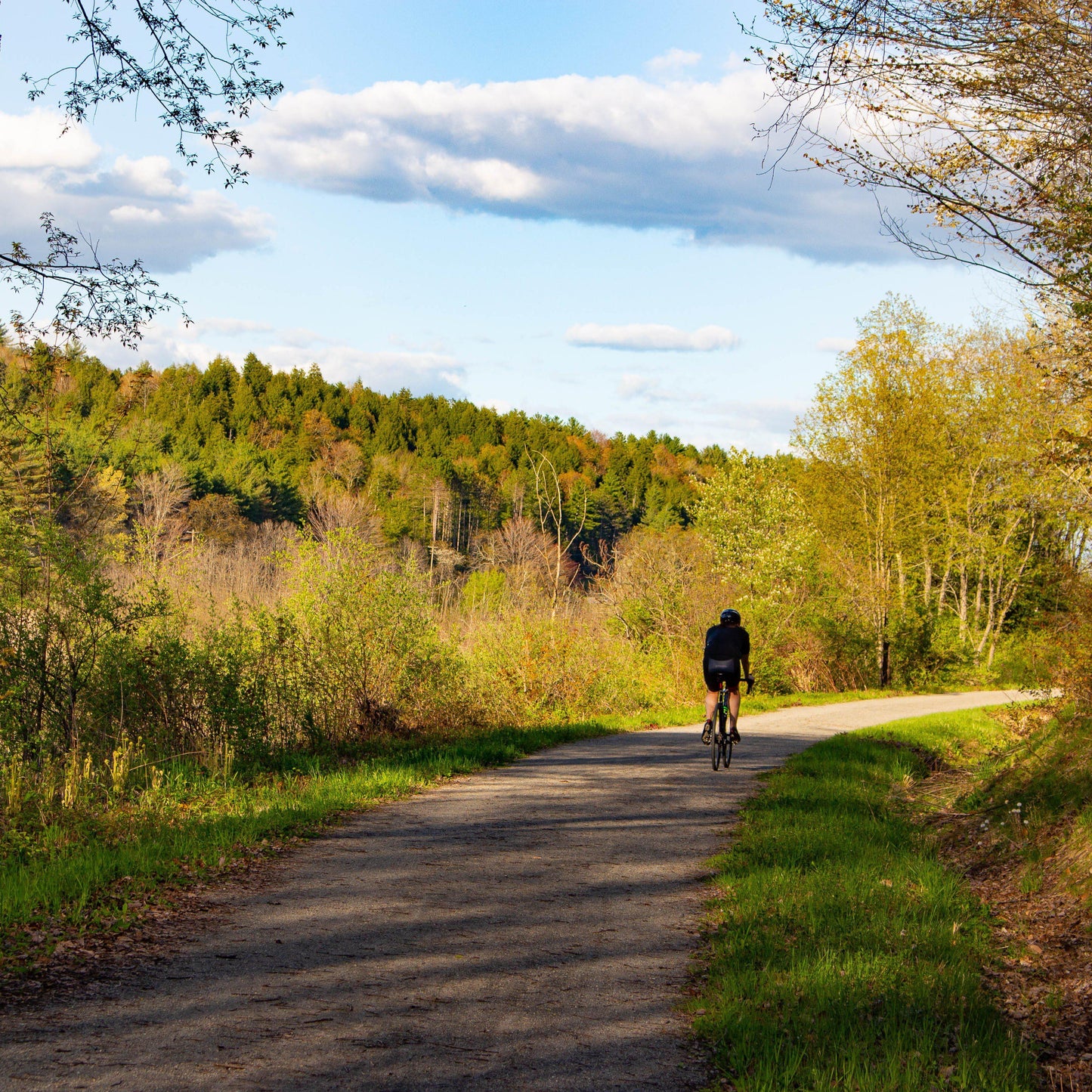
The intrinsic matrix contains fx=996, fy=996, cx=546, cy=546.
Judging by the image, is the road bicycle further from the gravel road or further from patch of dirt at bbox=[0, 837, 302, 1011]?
patch of dirt at bbox=[0, 837, 302, 1011]

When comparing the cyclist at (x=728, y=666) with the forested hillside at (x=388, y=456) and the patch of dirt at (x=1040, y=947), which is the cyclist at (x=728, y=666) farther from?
the forested hillside at (x=388, y=456)

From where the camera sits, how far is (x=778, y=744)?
1647 cm

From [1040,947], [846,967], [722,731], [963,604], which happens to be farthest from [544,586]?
[963,604]

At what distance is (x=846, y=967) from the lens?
5.33m

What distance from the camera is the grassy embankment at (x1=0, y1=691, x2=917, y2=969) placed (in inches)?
239

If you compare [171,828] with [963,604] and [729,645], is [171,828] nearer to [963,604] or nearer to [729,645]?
[729,645]

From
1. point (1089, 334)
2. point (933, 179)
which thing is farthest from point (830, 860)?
point (1089, 334)

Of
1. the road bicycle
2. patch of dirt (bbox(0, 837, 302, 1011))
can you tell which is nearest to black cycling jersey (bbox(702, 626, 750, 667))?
the road bicycle

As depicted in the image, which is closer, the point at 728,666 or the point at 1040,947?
the point at 1040,947

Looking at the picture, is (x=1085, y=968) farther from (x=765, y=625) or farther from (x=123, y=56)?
(x=765, y=625)

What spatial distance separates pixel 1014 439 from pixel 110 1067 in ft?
124

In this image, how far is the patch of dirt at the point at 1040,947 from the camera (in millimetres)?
4863

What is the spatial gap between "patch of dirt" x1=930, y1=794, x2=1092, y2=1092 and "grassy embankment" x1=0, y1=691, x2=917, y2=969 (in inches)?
199

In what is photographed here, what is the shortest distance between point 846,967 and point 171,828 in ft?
18.1
